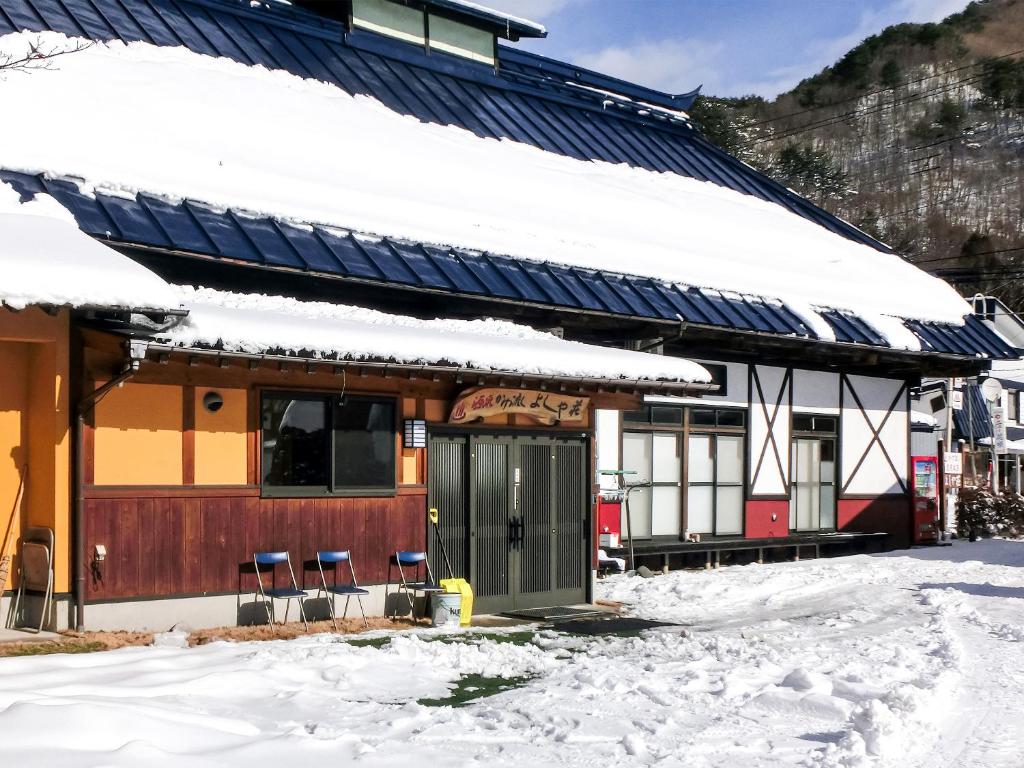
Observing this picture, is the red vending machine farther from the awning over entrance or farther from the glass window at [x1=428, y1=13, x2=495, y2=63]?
the glass window at [x1=428, y1=13, x2=495, y2=63]

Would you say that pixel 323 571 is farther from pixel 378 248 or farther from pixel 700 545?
pixel 700 545

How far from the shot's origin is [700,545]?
17.8 metres

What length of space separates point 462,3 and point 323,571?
41.9 feet

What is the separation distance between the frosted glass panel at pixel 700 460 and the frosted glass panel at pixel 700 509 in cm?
16

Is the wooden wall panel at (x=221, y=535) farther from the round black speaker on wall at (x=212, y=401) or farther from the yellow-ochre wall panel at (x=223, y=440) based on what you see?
the round black speaker on wall at (x=212, y=401)

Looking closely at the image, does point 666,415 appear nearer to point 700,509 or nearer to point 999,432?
point 700,509

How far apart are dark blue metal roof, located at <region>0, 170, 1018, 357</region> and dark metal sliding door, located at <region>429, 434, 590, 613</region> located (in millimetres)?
1880

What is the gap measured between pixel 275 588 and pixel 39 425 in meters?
2.73

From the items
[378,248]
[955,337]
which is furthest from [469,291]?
[955,337]

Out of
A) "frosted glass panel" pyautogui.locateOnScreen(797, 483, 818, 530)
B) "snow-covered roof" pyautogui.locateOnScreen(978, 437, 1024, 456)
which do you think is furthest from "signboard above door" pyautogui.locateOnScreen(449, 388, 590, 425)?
"snow-covered roof" pyautogui.locateOnScreen(978, 437, 1024, 456)

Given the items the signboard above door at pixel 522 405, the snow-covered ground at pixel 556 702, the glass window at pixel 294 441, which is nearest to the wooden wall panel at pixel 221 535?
the glass window at pixel 294 441

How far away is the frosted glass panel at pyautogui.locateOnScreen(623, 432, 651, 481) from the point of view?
677 inches

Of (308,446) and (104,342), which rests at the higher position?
(104,342)

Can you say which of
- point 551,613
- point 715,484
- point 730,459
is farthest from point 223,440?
point 730,459
